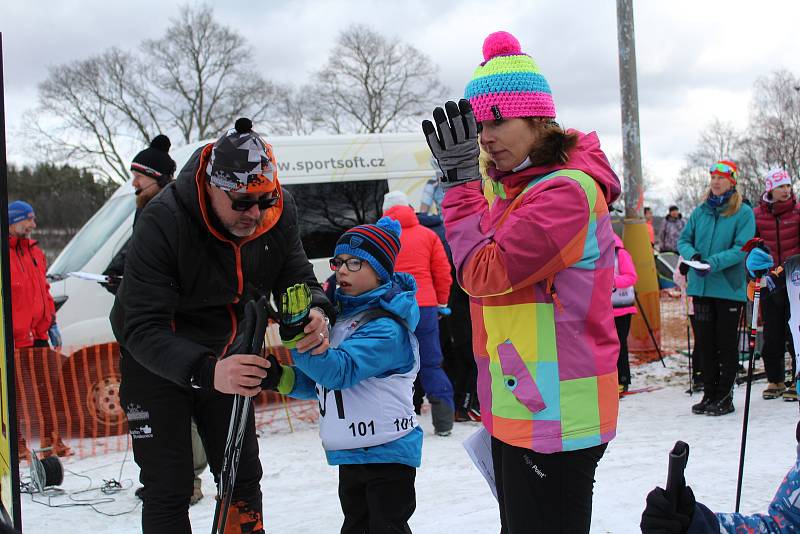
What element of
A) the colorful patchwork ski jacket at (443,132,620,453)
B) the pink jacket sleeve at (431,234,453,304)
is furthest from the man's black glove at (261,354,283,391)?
the pink jacket sleeve at (431,234,453,304)

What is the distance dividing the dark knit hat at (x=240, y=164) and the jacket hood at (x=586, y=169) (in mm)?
829

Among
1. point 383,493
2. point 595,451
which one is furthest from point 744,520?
point 383,493

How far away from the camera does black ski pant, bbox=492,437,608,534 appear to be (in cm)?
218

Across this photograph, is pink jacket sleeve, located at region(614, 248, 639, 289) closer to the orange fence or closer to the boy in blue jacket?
the orange fence

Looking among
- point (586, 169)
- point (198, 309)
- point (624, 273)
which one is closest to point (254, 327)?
point (198, 309)

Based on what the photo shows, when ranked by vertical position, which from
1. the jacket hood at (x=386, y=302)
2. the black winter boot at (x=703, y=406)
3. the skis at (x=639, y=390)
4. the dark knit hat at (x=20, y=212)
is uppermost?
the dark knit hat at (x=20, y=212)

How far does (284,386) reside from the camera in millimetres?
2848

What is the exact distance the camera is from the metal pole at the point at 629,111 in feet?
31.9

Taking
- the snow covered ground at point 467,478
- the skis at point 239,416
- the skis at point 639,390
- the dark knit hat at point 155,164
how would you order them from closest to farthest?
the skis at point 239,416 → the snow covered ground at point 467,478 → the dark knit hat at point 155,164 → the skis at point 639,390

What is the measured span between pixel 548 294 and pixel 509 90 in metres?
0.63

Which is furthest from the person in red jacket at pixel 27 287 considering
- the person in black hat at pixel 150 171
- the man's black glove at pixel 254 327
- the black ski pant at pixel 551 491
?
the black ski pant at pixel 551 491

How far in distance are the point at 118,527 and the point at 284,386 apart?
219 cm

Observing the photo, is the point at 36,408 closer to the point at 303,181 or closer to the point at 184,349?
the point at 303,181

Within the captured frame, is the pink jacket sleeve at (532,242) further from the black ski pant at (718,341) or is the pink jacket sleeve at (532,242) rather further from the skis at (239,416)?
the black ski pant at (718,341)
